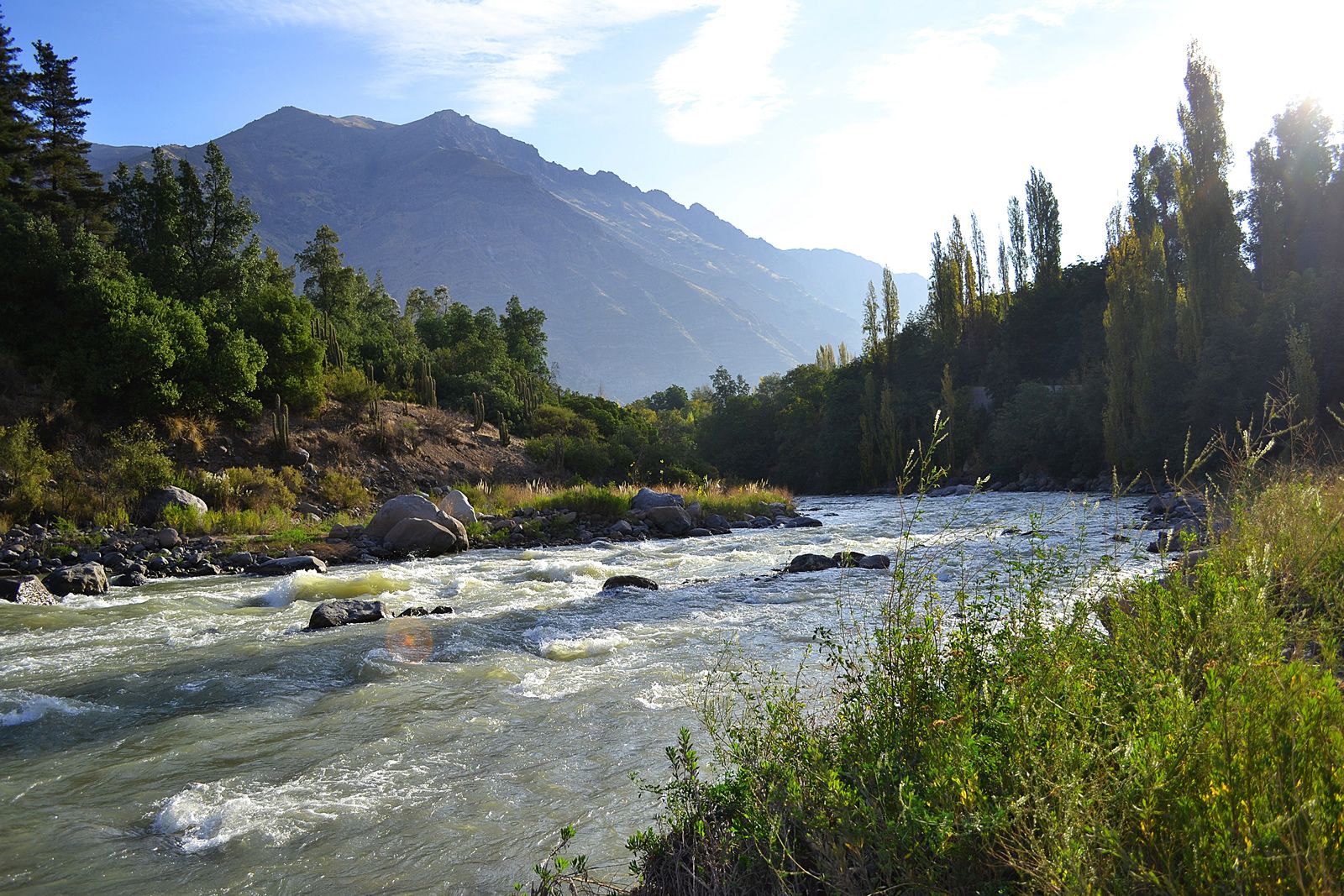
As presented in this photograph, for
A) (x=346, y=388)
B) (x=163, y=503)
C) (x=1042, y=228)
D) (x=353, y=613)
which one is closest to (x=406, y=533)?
(x=163, y=503)

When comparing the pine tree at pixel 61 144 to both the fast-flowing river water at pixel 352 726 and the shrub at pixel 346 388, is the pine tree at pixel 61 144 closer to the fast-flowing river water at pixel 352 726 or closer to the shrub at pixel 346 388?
the shrub at pixel 346 388

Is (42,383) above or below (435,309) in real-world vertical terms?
below

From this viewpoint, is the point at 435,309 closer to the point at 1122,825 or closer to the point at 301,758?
the point at 301,758

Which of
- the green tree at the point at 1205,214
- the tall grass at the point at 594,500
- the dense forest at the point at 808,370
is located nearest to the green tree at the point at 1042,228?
the dense forest at the point at 808,370

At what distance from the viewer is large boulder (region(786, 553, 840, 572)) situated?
12436 mm

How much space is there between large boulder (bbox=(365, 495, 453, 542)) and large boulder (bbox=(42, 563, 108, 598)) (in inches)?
205

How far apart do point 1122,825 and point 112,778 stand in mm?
5299

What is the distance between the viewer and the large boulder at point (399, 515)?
16.2 meters

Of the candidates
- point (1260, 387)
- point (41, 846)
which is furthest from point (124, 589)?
point (1260, 387)

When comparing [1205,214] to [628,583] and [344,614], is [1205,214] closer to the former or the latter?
[628,583]

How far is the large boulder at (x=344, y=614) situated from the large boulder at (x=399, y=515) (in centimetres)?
686

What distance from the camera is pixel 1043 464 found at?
1410 inches

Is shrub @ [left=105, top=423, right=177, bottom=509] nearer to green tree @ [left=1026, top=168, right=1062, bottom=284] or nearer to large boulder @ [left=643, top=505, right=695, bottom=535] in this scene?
large boulder @ [left=643, top=505, right=695, bottom=535]

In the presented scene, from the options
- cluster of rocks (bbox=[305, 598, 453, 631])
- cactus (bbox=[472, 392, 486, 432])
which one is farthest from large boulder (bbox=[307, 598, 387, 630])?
cactus (bbox=[472, 392, 486, 432])
